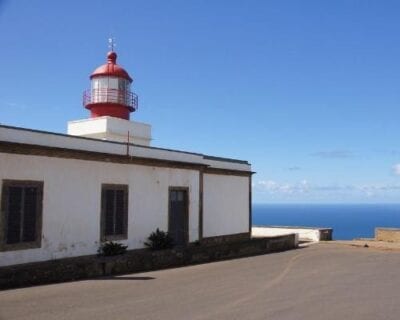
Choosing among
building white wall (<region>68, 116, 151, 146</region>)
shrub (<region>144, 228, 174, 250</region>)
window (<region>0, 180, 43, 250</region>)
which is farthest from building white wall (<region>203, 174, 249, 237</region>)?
window (<region>0, 180, 43, 250</region>)

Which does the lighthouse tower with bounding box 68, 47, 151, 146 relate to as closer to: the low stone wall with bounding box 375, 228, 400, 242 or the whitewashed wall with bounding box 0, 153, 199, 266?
the whitewashed wall with bounding box 0, 153, 199, 266

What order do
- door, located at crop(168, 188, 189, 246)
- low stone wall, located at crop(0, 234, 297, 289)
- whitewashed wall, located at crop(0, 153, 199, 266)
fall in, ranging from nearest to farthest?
low stone wall, located at crop(0, 234, 297, 289), whitewashed wall, located at crop(0, 153, 199, 266), door, located at crop(168, 188, 189, 246)

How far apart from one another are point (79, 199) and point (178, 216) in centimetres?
599

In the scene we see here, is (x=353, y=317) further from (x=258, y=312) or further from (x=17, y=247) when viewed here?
(x=17, y=247)

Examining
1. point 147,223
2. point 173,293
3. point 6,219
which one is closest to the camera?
point 173,293

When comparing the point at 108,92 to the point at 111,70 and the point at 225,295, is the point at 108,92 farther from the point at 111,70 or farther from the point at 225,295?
the point at 225,295

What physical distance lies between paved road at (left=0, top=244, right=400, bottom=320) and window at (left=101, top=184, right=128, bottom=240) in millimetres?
3210

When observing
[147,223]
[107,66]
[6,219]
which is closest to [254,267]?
[147,223]

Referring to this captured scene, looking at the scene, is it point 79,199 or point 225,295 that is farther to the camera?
point 79,199

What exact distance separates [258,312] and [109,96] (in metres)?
16.8

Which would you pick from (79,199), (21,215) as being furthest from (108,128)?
(21,215)

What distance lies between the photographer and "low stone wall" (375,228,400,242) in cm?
3020

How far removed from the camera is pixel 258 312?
10.0 metres

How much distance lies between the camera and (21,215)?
15.0 meters
